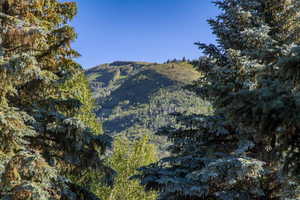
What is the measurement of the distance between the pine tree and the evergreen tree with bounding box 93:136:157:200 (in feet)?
42.3

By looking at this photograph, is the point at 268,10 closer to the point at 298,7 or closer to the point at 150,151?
the point at 298,7

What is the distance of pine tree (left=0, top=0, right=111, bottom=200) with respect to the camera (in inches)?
237

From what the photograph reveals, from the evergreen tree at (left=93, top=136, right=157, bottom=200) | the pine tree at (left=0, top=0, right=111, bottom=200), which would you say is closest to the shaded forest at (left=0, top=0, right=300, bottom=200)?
the pine tree at (left=0, top=0, right=111, bottom=200)

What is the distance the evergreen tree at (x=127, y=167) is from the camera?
21508 mm

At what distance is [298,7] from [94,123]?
12.3 metres

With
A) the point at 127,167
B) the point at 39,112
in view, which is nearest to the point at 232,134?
the point at 39,112

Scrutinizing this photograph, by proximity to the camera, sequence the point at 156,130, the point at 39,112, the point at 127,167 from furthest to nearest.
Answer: the point at 127,167, the point at 156,130, the point at 39,112

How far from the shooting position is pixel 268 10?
10352 mm

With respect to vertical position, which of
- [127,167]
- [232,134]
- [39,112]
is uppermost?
[39,112]

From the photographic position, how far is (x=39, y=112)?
25.1 ft

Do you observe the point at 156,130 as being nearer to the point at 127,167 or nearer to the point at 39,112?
the point at 39,112

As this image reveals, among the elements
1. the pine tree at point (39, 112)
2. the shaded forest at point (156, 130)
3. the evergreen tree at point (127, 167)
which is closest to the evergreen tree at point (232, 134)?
the shaded forest at point (156, 130)

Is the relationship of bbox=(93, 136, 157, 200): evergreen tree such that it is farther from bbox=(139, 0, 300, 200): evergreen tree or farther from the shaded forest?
bbox=(139, 0, 300, 200): evergreen tree

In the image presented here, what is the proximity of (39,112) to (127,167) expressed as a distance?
1557 cm
